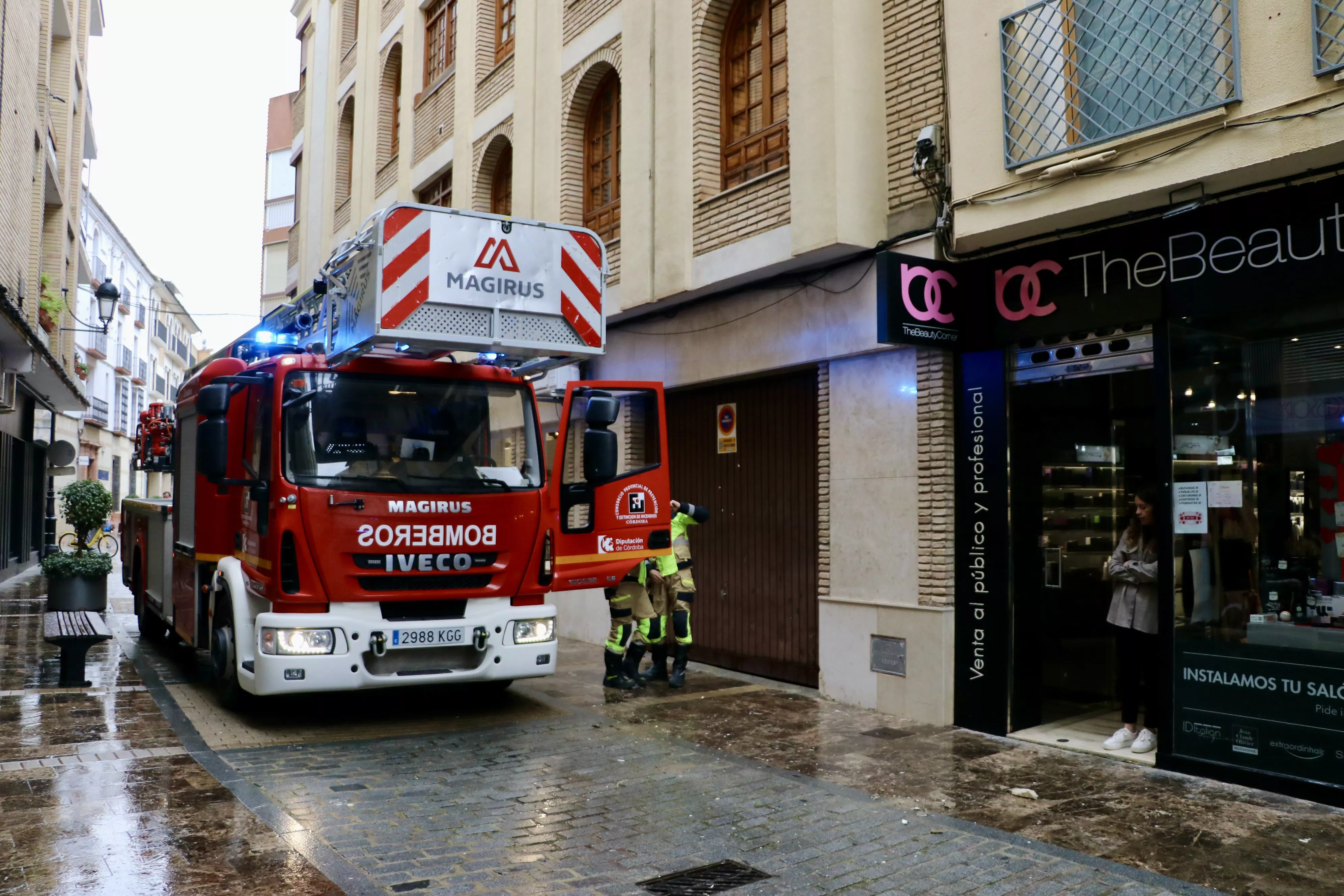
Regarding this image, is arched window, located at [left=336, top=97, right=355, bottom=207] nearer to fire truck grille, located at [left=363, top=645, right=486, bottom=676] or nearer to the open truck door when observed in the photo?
the open truck door

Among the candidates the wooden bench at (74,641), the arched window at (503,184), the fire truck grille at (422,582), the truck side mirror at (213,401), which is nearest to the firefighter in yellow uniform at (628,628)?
the fire truck grille at (422,582)

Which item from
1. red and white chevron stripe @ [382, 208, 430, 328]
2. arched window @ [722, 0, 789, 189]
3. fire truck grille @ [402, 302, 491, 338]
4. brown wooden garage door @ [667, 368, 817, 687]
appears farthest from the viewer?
arched window @ [722, 0, 789, 189]

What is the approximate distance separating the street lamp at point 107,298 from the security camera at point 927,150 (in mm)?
14067

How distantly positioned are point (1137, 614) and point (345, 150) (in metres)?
20.2

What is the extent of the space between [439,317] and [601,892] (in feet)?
13.7

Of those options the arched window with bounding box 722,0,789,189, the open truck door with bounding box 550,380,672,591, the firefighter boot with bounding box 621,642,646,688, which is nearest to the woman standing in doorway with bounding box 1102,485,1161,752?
the open truck door with bounding box 550,380,672,591

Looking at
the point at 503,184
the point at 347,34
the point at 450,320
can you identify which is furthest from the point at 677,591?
the point at 347,34

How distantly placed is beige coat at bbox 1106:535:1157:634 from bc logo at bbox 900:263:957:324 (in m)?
2.18

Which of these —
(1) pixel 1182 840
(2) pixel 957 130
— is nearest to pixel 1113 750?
(1) pixel 1182 840

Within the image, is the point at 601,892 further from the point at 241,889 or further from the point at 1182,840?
the point at 1182,840

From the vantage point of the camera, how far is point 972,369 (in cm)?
804

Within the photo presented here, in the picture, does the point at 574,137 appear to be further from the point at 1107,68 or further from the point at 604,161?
the point at 1107,68

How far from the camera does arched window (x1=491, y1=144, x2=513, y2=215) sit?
50.7ft

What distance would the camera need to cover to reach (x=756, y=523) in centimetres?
1041
